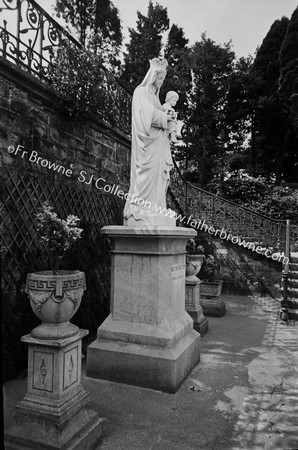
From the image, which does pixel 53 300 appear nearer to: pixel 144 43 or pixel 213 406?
pixel 213 406

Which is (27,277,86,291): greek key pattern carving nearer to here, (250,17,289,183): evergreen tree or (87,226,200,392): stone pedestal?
(87,226,200,392): stone pedestal

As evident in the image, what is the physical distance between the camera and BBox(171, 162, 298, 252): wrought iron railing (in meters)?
10.3

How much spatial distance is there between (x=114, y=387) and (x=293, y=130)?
19599 millimetres

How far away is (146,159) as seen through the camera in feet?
13.1

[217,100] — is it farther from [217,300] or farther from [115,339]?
[115,339]

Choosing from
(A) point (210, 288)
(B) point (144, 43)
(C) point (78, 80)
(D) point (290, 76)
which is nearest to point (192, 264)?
(A) point (210, 288)

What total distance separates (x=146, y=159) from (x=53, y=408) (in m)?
2.69

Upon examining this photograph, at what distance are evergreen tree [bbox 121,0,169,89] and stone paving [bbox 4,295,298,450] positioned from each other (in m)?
17.9

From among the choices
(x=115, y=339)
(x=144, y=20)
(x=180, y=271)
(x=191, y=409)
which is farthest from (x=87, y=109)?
(x=144, y=20)

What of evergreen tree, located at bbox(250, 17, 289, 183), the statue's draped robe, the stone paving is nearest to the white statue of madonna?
the statue's draped robe

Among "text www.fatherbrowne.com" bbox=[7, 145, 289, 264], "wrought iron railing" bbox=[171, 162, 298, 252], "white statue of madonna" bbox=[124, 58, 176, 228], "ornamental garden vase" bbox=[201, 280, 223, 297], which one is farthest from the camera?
"wrought iron railing" bbox=[171, 162, 298, 252]

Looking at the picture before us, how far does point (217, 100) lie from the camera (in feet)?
63.4

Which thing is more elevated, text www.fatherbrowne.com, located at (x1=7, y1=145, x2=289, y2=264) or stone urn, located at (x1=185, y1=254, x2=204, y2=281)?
text www.fatherbrowne.com, located at (x1=7, y1=145, x2=289, y2=264)

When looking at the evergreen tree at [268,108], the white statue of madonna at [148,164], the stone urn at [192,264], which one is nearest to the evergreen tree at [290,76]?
the evergreen tree at [268,108]
